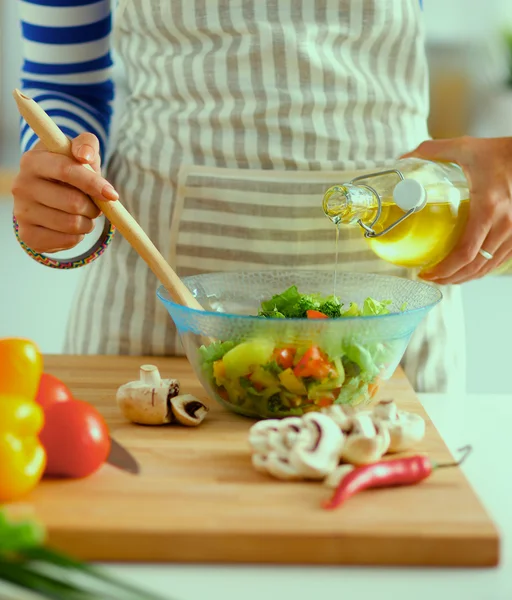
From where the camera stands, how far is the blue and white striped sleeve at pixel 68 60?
1.41 metres

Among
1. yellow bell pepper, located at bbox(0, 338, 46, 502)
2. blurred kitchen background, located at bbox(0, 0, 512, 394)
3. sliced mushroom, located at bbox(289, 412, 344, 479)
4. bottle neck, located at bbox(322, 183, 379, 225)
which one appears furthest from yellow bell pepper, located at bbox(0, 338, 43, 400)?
blurred kitchen background, located at bbox(0, 0, 512, 394)

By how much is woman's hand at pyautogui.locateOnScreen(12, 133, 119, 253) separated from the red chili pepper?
1.52ft

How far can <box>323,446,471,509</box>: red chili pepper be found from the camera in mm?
779

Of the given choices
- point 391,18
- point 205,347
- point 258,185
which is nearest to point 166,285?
point 205,347

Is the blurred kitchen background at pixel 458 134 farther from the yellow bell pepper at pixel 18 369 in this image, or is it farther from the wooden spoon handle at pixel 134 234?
the yellow bell pepper at pixel 18 369

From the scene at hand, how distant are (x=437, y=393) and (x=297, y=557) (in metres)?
0.61

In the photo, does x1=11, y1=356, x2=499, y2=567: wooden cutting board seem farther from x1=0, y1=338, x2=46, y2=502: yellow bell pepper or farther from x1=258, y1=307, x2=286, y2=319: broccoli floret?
x1=258, y1=307, x2=286, y2=319: broccoli floret

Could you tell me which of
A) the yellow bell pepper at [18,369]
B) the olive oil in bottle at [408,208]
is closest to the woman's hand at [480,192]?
the olive oil in bottle at [408,208]

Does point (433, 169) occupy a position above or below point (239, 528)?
above

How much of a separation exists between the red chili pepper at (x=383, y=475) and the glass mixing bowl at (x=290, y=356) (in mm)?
162

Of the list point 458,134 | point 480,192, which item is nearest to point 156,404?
point 480,192

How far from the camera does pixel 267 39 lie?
127 cm

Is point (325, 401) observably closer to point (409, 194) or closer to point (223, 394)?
point (223, 394)

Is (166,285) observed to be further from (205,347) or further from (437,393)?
(437,393)
